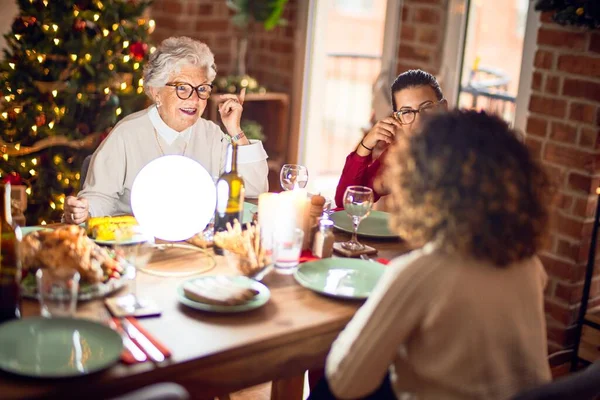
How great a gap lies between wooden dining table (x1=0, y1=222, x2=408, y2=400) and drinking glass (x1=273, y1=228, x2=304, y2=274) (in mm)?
46

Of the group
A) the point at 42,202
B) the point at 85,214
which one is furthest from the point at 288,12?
the point at 85,214

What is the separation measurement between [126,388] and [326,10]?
3333 mm

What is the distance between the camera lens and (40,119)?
10.9ft

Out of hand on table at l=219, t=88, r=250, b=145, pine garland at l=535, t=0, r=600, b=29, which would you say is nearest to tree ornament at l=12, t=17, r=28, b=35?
hand on table at l=219, t=88, r=250, b=145

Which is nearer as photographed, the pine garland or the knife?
the knife

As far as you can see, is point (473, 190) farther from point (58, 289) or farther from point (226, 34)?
point (226, 34)

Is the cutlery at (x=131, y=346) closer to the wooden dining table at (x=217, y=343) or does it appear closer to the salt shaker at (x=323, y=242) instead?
the wooden dining table at (x=217, y=343)

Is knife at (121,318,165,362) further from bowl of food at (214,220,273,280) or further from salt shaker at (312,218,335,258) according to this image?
salt shaker at (312,218,335,258)

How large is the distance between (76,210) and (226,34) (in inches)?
98.3

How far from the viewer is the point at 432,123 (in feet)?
4.44

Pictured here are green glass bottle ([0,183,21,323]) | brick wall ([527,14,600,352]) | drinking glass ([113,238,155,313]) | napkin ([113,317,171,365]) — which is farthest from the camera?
brick wall ([527,14,600,352])

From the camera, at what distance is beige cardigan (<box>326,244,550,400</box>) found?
129 cm

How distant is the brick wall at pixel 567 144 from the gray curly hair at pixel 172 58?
4.46ft

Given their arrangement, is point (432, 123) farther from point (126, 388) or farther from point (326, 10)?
point (326, 10)
